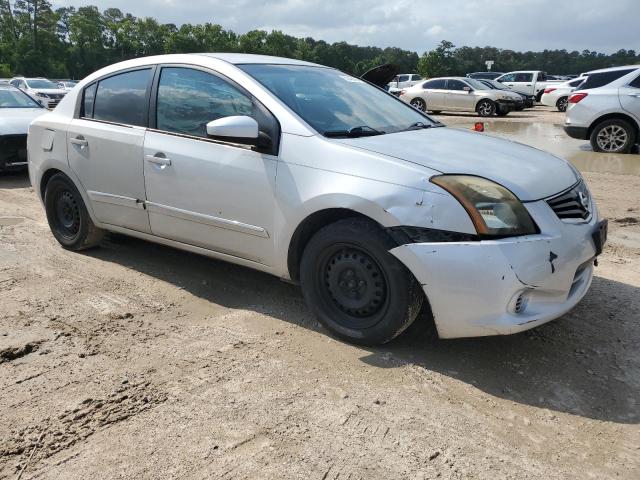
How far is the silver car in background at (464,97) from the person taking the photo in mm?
21500

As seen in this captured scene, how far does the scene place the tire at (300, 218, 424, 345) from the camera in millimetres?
3059

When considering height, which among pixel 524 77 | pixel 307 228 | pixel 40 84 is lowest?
pixel 307 228

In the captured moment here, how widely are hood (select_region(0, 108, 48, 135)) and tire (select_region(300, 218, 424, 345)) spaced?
6946 mm

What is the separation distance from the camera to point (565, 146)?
1234 cm

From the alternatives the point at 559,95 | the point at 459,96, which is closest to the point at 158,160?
the point at 459,96

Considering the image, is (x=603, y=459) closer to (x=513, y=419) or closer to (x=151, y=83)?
(x=513, y=419)

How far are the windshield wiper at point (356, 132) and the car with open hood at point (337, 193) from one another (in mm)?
16

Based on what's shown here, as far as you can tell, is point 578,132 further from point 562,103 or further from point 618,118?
point 562,103

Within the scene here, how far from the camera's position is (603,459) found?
2.39 metres

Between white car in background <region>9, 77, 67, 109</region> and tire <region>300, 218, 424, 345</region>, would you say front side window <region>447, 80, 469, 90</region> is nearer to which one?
white car in background <region>9, 77, 67, 109</region>

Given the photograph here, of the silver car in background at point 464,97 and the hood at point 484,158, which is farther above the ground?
the silver car in background at point 464,97

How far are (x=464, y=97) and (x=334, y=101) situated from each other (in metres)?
19.1

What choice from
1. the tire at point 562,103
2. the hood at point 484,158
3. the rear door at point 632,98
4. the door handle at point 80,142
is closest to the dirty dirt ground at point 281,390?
the hood at point 484,158

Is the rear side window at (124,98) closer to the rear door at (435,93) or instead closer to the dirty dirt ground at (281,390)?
the dirty dirt ground at (281,390)
